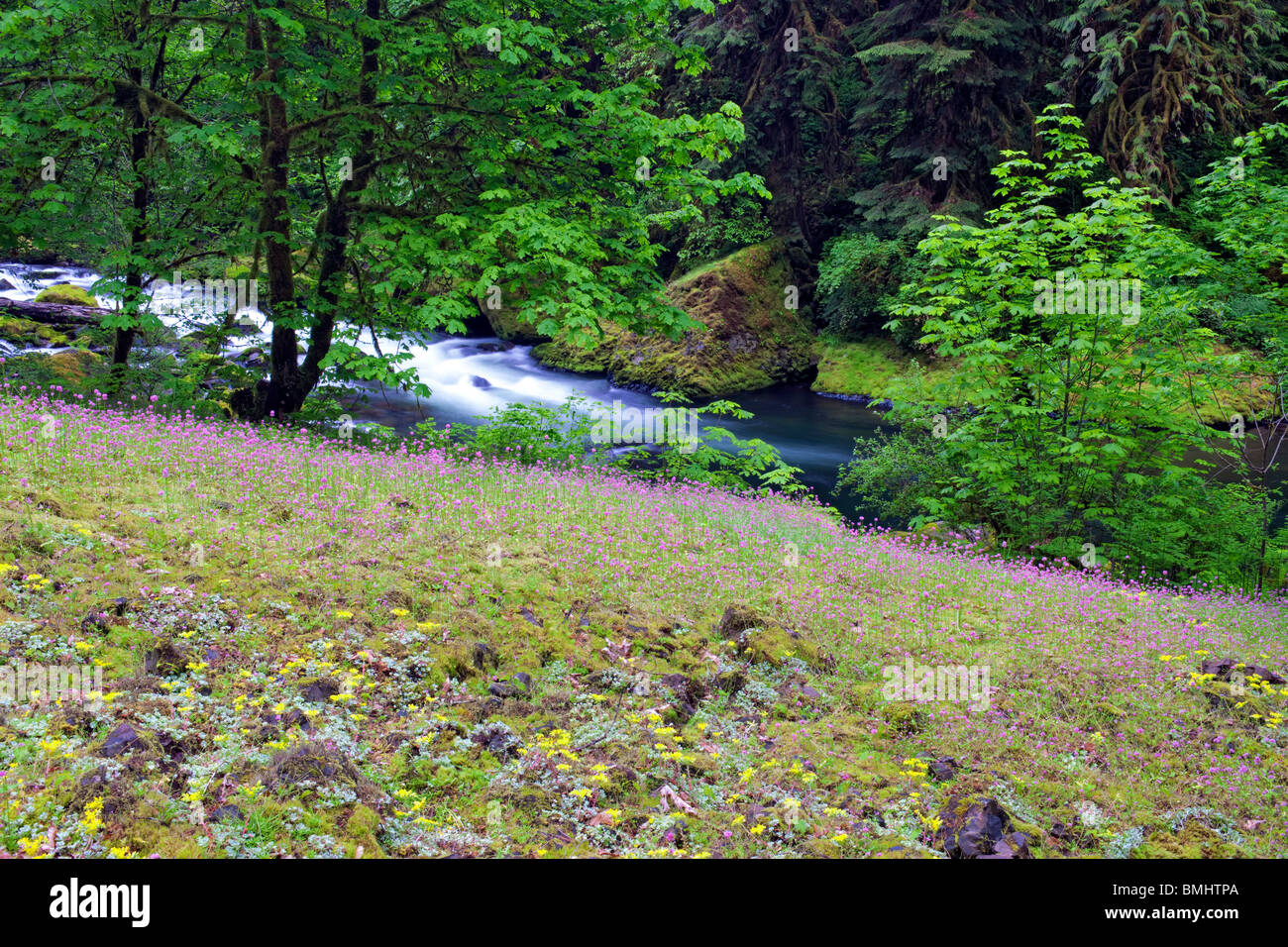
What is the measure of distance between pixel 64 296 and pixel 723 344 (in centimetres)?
2076

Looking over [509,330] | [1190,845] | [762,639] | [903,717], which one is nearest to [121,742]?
[762,639]

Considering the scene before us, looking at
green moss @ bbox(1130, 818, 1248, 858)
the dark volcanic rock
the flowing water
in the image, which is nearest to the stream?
the flowing water

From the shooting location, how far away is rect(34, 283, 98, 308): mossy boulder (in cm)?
2352

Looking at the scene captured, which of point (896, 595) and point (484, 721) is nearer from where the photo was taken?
point (484, 721)

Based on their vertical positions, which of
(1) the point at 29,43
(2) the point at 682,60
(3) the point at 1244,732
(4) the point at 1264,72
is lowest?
(3) the point at 1244,732

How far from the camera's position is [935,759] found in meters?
5.03

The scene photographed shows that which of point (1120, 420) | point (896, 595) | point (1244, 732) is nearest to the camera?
point (1244, 732)

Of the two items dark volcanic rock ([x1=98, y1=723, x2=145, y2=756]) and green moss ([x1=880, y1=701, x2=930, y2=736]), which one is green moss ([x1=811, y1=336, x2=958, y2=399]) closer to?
green moss ([x1=880, y1=701, x2=930, y2=736])

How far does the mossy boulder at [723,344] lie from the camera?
27703mm

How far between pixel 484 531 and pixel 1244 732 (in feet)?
20.7

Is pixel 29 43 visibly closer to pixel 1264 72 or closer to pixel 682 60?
pixel 682 60

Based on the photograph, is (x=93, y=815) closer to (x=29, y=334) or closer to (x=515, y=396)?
(x=29, y=334)

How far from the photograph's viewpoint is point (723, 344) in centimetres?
2844

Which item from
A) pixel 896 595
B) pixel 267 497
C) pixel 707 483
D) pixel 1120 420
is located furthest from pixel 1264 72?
pixel 267 497
